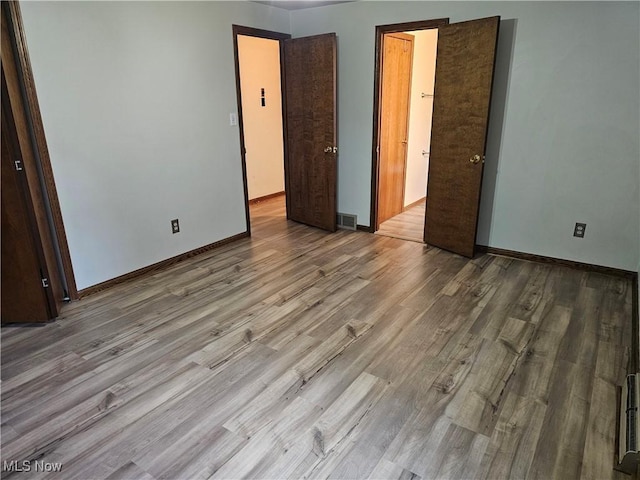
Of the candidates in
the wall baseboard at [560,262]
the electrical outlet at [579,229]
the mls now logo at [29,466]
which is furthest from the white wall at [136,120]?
the electrical outlet at [579,229]

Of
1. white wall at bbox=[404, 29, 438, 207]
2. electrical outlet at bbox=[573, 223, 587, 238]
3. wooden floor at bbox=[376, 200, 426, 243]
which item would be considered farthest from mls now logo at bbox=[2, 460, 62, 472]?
white wall at bbox=[404, 29, 438, 207]

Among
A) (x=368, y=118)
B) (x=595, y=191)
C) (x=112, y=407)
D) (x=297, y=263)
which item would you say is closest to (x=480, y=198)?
(x=595, y=191)

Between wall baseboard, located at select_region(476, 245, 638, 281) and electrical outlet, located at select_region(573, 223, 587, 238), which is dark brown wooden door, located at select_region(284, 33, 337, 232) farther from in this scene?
electrical outlet, located at select_region(573, 223, 587, 238)

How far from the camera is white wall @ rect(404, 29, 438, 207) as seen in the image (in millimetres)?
5113

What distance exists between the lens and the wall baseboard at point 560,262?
3.32m

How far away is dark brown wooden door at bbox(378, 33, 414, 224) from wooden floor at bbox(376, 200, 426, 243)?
0.11m

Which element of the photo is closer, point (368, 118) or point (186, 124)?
point (186, 124)

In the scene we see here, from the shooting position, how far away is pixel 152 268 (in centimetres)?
356

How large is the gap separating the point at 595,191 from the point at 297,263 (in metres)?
2.54

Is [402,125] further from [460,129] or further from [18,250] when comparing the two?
[18,250]

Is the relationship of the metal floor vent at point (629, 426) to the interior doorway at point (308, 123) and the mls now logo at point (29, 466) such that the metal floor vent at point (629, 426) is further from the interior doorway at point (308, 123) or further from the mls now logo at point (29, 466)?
the interior doorway at point (308, 123)

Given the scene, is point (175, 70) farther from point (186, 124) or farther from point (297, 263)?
point (297, 263)

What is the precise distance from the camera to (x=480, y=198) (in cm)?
375

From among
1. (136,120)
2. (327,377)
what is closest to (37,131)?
(136,120)
